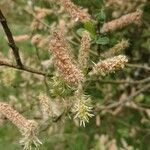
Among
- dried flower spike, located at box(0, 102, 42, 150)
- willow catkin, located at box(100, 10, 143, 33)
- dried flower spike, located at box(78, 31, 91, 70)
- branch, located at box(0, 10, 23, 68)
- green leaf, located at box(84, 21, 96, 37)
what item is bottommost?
dried flower spike, located at box(0, 102, 42, 150)

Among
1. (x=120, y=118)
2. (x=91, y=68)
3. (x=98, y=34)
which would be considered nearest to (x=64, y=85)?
(x=91, y=68)

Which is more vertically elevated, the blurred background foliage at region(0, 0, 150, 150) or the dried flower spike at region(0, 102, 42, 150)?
the blurred background foliage at region(0, 0, 150, 150)

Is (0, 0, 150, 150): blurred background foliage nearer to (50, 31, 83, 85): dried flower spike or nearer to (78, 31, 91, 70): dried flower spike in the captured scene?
(78, 31, 91, 70): dried flower spike

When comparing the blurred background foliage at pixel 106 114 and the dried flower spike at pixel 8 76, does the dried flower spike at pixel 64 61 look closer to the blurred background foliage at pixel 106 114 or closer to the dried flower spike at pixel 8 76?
the dried flower spike at pixel 8 76

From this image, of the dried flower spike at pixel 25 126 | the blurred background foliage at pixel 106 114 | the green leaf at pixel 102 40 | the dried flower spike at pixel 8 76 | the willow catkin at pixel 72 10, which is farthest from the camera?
the blurred background foliage at pixel 106 114

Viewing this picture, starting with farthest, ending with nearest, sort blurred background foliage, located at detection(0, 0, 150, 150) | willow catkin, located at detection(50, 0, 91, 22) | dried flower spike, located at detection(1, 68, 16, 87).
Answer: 1. blurred background foliage, located at detection(0, 0, 150, 150)
2. dried flower spike, located at detection(1, 68, 16, 87)
3. willow catkin, located at detection(50, 0, 91, 22)

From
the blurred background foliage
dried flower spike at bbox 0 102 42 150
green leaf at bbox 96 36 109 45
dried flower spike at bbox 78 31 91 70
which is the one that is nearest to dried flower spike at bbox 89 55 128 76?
dried flower spike at bbox 78 31 91 70

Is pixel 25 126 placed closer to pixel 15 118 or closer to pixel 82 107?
pixel 15 118

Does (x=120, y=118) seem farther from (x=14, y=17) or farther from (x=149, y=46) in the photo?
(x=14, y=17)

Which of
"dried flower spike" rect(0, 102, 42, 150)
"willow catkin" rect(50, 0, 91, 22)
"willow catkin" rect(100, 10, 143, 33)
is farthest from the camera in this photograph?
"willow catkin" rect(100, 10, 143, 33)

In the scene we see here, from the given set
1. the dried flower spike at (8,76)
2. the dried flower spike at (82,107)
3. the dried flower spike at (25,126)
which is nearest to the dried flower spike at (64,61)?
the dried flower spike at (82,107)
